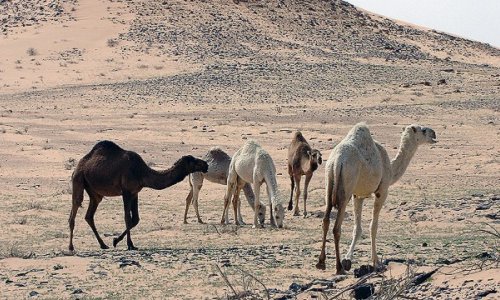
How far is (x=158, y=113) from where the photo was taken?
42.3 m

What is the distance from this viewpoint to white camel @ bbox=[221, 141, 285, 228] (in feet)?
56.9

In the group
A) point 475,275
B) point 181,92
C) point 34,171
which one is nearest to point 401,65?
point 181,92

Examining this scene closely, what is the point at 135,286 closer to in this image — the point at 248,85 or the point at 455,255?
the point at 455,255

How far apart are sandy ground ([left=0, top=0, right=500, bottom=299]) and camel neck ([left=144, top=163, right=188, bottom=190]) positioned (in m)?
1.01

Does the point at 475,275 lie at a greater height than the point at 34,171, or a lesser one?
greater

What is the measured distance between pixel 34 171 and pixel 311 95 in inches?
862

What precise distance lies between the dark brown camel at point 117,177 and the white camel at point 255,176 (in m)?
2.34

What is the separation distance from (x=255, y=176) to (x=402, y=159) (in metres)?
4.65

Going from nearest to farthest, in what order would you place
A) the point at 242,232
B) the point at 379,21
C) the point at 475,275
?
1. the point at 475,275
2. the point at 242,232
3. the point at 379,21

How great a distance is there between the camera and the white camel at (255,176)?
17.3m

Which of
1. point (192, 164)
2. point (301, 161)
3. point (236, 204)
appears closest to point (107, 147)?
point (192, 164)

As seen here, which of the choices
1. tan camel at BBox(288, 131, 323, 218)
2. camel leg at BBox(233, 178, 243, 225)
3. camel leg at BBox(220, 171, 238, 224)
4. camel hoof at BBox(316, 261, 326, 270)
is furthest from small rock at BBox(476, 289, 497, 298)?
tan camel at BBox(288, 131, 323, 218)

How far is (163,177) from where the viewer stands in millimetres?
15508

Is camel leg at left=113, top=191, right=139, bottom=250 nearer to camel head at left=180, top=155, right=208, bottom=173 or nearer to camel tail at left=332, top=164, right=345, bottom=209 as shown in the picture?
camel head at left=180, top=155, right=208, bottom=173
